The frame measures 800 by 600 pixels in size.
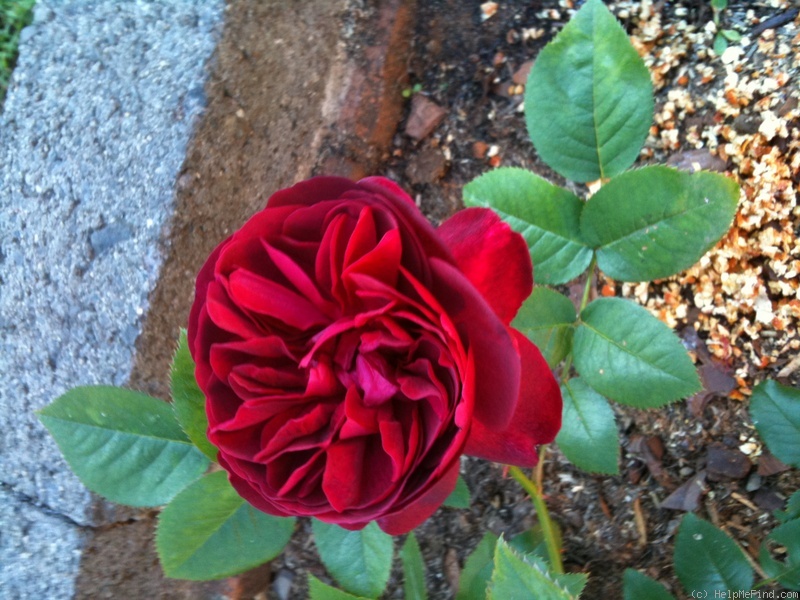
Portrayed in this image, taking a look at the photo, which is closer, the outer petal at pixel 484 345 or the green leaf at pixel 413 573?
the outer petal at pixel 484 345

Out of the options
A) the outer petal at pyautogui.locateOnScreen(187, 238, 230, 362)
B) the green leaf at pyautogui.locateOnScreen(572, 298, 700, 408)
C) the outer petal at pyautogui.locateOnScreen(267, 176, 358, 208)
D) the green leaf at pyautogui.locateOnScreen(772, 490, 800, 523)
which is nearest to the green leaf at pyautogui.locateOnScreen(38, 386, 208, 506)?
the outer petal at pyautogui.locateOnScreen(187, 238, 230, 362)

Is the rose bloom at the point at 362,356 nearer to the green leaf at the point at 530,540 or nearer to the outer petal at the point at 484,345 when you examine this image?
the outer petal at the point at 484,345

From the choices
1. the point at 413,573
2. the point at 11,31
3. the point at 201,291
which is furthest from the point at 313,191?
the point at 11,31

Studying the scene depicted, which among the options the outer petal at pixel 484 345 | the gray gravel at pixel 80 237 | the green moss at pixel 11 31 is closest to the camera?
the outer petal at pixel 484 345

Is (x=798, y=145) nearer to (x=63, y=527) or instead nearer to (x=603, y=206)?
(x=603, y=206)

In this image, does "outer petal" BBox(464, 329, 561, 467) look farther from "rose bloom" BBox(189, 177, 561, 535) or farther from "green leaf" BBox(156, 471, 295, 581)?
"green leaf" BBox(156, 471, 295, 581)

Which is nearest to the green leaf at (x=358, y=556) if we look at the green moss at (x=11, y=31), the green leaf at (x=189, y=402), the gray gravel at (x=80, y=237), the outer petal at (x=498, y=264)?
the green leaf at (x=189, y=402)
